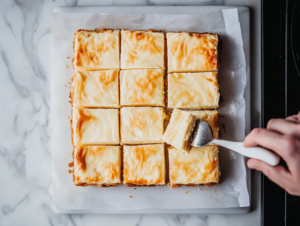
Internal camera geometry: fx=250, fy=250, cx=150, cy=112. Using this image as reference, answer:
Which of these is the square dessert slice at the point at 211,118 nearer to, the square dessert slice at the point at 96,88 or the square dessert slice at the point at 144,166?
the square dessert slice at the point at 144,166

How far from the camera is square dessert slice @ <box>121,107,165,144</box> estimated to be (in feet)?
9.92

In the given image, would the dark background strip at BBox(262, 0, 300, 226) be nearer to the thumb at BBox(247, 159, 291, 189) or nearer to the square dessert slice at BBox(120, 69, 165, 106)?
the thumb at BBox(247, 159, 291, 189)

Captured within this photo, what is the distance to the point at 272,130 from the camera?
6.91 ft

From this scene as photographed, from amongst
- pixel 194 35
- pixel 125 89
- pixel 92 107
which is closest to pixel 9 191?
pixel 92 107

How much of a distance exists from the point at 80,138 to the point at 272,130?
2.08 metres

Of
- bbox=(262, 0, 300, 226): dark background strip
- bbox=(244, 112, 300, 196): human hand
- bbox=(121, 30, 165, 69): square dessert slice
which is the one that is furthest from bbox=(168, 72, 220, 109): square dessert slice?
bbox=(244, 112, 300, 196): human hand

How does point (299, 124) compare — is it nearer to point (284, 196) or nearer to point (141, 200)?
point (284, 196)

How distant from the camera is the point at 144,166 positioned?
300cm

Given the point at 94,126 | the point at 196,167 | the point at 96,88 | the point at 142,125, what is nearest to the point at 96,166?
the point at 94,126

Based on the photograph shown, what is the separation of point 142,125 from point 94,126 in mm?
582

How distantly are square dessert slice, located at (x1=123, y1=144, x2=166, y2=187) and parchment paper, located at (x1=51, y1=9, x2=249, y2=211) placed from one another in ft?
0.67

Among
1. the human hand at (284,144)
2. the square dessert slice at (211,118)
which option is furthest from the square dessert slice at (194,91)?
the human hand at (284,144)

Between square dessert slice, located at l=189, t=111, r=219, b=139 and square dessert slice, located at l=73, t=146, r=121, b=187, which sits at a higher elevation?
square dessert slice, located at l=189, t=111, r=219, b=139

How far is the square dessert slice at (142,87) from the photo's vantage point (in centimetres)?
304
